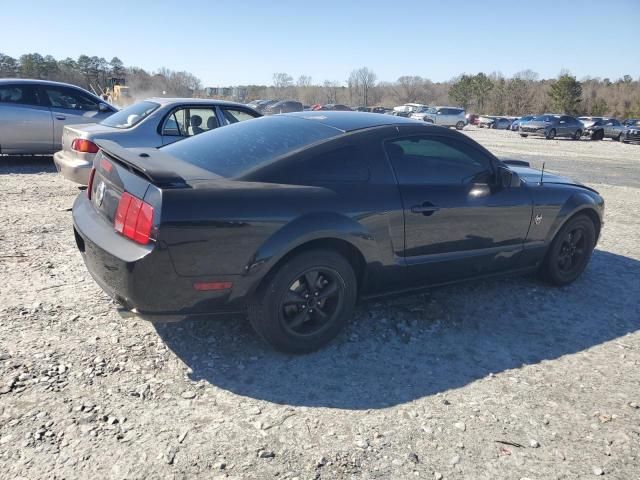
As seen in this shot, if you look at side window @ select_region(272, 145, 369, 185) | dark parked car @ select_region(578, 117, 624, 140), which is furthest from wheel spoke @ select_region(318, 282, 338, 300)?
dark parked car @ select_region(578, 117, 624, 140)

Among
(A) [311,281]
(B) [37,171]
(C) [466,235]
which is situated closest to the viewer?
(A) [311,281]

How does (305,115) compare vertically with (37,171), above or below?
above

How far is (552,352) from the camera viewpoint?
346 cm

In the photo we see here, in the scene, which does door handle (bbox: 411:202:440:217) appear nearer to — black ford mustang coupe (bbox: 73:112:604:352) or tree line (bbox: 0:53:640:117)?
black ford mustang coupe (bbox: 73:112:604:352)

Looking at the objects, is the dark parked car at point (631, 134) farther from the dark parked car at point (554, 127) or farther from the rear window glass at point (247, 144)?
the rear window glass at point (247, 144)

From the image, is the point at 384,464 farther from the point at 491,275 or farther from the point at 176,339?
the point at 491,275

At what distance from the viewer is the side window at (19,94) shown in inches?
343

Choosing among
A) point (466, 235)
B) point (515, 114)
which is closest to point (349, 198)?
point (466, 235)

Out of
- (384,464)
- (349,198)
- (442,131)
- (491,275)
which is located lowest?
(384,464)

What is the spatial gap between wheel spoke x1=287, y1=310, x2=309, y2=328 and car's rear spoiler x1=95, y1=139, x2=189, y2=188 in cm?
109

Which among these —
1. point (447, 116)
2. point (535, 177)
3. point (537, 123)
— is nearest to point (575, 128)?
point (537, 123)

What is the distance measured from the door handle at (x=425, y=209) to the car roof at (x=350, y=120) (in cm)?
67

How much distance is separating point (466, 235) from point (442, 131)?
83 cm

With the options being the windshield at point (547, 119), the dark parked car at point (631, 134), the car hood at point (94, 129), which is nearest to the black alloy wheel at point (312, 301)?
the car hood at point (94, 129)
